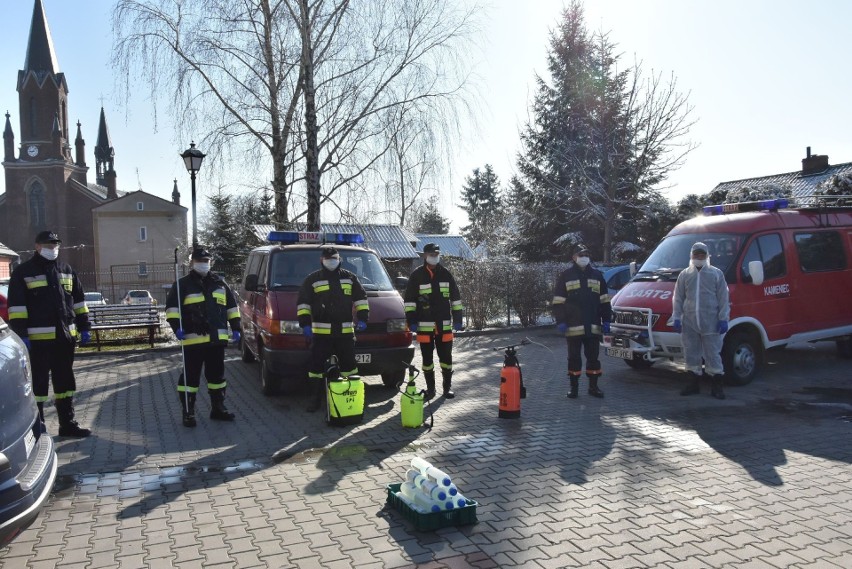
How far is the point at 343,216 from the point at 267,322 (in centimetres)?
743

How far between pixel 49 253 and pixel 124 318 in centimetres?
786

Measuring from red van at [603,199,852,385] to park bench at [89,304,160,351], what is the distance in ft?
31.9

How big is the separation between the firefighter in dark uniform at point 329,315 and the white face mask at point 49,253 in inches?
102

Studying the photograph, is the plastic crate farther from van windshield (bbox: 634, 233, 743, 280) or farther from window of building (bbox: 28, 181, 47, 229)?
window of building (bbox: 28, 181, 47, 229)

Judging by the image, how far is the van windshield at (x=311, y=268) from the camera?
9.05m

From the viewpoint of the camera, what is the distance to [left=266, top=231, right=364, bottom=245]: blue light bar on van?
9.43m

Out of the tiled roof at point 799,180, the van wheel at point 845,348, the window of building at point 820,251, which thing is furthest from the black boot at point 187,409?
the tiled roof at point 799,180

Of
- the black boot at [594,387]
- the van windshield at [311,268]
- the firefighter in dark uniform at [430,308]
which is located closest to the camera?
the firefighter in dark uniform at [430,308]

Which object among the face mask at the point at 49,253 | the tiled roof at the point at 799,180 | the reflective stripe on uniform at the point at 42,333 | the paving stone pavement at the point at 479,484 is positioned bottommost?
the paving stone pavement at the point at 479,484

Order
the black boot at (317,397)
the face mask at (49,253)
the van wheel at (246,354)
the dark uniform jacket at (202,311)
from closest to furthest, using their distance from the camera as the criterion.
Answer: the face mask at (49,253) → the dark uniform jacket at (202,311) → the black boot at (317,397) → the van wheel at (246,354)

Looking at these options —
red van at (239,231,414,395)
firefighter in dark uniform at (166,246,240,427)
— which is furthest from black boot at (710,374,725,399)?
firefighter in dark uniform at (166,246,240,427)

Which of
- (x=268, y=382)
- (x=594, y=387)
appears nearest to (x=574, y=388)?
(x=594, y=387)

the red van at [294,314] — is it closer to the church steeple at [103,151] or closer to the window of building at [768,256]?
the window of building at [768,256]

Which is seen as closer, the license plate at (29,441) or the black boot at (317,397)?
the license plate at (29,441)
